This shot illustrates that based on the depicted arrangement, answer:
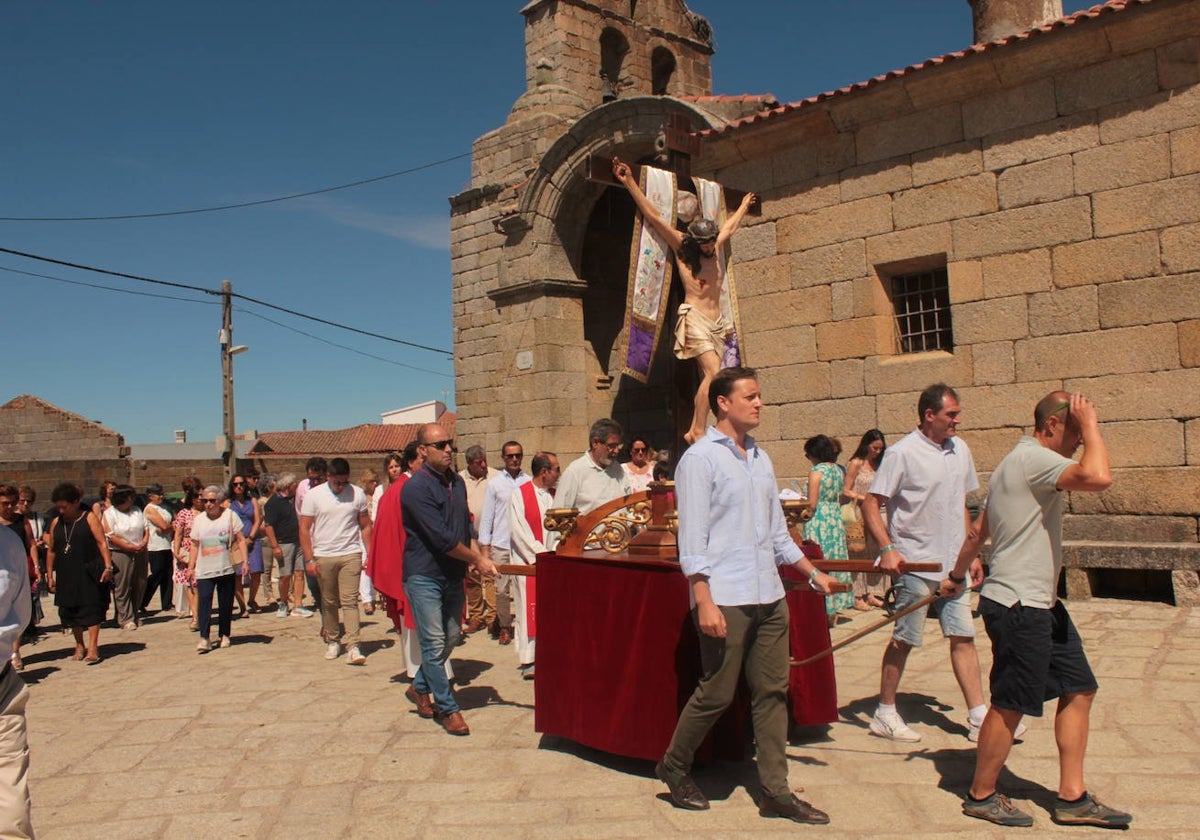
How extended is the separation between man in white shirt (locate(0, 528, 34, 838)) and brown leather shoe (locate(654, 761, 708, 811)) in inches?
86.6

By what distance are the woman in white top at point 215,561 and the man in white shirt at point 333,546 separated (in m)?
1.13

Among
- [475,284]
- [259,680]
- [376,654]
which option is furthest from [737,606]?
[475,284]

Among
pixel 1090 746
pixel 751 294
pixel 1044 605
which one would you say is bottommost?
pixel 1090 746

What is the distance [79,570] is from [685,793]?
6.56m

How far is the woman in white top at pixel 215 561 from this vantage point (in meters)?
8.15

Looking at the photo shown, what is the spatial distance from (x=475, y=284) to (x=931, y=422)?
11.1 meters

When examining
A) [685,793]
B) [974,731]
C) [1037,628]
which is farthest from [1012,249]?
[685,793]

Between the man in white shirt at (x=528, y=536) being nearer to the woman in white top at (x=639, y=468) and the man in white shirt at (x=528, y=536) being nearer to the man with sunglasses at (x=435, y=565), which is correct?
the woman in white top at (x=639, y=468)

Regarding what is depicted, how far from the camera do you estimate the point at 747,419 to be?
152 inches

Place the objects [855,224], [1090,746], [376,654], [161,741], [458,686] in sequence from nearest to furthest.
Result: [1090,746] < [161,741] < [458,686] < [376,654] < [855,224]

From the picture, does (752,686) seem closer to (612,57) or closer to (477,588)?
(477,588)

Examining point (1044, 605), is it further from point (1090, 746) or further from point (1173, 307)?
point (1173, 307)

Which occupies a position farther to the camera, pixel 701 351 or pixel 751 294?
pixel 751 294

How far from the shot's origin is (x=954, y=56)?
28.4 ft
